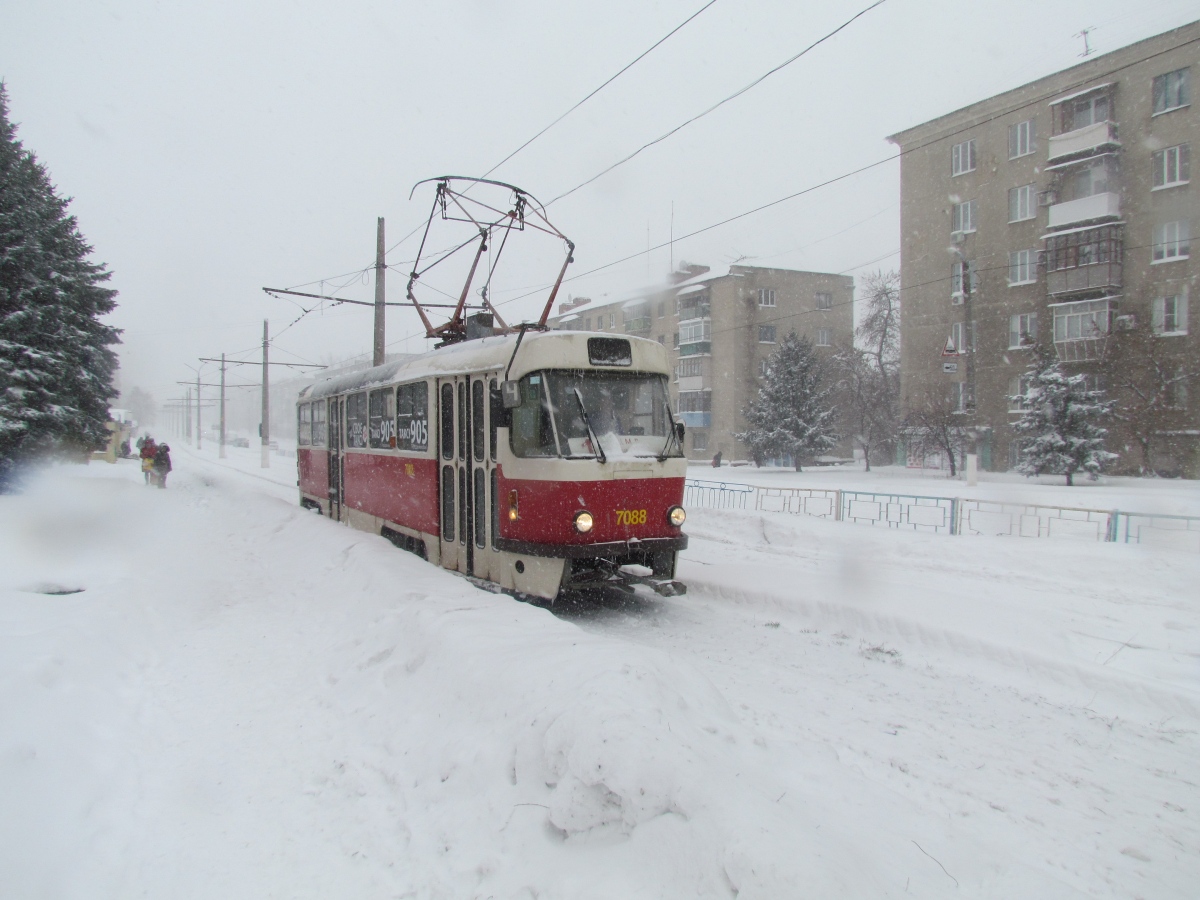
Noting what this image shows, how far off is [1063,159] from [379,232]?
28.4m

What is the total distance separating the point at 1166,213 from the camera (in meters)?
28.0

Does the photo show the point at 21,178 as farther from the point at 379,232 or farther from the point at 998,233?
the point at 998,233

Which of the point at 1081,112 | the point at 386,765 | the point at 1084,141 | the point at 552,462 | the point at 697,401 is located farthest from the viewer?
the point at 697,401

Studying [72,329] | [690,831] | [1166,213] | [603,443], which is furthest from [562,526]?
[1166,213]

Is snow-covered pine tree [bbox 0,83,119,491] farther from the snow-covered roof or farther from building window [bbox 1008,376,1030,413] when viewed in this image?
the snow-covered roof

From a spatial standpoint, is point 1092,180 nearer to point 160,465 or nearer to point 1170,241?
point 1170,241

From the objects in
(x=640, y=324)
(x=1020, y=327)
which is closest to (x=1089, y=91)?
(x=1020, y=327)

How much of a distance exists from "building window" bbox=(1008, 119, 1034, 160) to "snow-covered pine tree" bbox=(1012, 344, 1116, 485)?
12.0 meters

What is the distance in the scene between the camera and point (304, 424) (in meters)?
16.8

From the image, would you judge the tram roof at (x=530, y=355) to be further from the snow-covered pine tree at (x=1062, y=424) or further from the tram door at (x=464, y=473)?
the snow-covered pine tree at (x=1062, y=424)

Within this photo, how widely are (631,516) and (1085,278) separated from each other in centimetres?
3005

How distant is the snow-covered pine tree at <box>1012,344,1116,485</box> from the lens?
82.2 feet

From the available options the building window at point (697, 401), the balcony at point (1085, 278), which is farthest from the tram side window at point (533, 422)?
the building window at point (697, 401)

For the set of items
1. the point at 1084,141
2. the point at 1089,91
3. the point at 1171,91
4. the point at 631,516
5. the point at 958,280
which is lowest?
the point at 631,516
